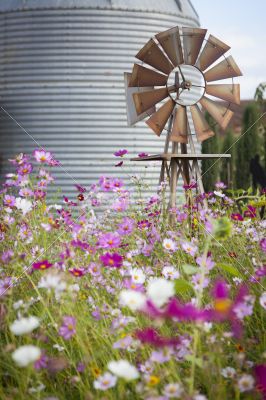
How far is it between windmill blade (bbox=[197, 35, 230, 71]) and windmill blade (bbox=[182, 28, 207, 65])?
0.21ft

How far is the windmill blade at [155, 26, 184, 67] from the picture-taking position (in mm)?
6668

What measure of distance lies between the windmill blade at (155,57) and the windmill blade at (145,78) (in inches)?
3.1

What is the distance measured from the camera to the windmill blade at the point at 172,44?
6668 mm

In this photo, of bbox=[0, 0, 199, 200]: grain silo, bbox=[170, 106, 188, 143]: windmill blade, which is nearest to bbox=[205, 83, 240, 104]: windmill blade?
bbox=[170, 106, 188, 143]: windmill blade

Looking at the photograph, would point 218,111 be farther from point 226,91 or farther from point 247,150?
point 247,150

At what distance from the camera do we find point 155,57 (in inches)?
269

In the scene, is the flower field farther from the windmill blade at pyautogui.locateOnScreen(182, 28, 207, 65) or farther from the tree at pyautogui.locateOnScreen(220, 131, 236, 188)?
the tree at pyautogui.locateOnScreen(220, 131, 236, 188)

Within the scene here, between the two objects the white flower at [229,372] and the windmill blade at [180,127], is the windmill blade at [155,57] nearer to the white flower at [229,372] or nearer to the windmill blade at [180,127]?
the windmill blade at [180,127]

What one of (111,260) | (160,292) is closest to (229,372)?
(111,260)

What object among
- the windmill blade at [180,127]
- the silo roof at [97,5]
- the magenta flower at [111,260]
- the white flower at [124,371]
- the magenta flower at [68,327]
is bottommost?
the white flower at [124,371]

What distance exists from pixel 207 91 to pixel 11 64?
4.63m

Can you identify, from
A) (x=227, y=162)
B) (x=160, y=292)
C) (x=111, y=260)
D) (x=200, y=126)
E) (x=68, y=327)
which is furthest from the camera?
(x=227, y=162)

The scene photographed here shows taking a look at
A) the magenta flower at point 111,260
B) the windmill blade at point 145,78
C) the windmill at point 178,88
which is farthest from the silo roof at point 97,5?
the magenta flower at point 111,260

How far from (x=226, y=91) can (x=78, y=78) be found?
3.85 metres
